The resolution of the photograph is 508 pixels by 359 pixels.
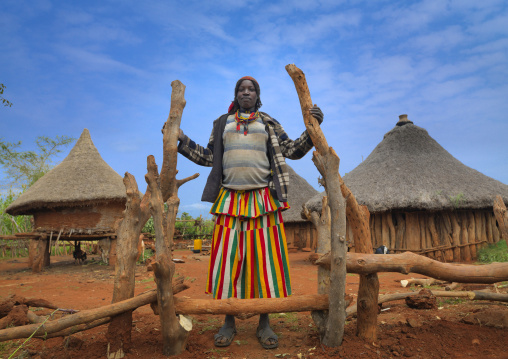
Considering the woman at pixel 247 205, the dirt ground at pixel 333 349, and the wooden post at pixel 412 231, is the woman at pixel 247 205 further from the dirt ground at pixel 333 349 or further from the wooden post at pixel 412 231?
the wooden post at pixel 412 231

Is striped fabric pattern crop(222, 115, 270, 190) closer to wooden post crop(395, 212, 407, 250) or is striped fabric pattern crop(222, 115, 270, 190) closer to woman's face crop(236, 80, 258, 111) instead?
woman's face crop(236, 80, 258, 111)

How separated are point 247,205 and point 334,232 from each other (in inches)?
A: 32.6

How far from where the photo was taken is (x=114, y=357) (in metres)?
2.73

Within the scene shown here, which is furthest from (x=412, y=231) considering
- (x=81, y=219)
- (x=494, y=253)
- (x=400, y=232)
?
(x=81, y=219)

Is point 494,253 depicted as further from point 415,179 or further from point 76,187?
point 76,187

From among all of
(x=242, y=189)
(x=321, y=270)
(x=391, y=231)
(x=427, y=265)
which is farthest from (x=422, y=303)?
(x=391, y=231)

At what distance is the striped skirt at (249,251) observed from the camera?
3135mm

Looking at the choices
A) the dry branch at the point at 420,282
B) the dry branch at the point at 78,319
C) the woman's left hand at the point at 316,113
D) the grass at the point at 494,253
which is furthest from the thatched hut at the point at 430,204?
the dry branch at the point at 78,319

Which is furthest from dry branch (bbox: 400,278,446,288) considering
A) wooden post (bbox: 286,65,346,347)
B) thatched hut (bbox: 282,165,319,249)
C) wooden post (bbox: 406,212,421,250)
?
thatched hut (bbox: 282,165,319,249)

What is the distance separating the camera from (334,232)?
262cm

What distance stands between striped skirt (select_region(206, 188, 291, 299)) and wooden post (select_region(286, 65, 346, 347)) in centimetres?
56

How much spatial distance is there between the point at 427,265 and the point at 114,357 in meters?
2.44

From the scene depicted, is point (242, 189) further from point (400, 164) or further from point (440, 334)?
point (400, 164)

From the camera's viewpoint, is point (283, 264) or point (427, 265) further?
point (283, 264)
